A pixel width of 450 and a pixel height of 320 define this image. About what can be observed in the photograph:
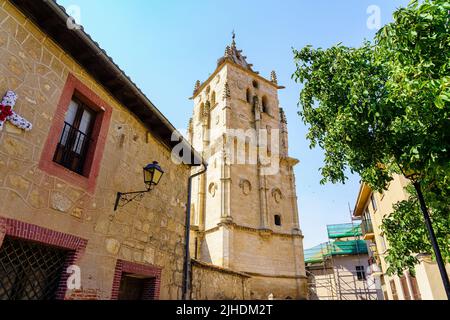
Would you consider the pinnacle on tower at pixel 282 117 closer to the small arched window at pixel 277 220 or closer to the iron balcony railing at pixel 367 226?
the small arched window at pixel 277 220

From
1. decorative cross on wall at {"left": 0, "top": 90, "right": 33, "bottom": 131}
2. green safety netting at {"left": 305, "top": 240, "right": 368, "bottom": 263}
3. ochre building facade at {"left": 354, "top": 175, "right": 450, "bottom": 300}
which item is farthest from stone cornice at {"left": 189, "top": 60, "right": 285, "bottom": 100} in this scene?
decorative cross on wall at {"left": 0, "top": 90, "right": 33, "bottom": 131}

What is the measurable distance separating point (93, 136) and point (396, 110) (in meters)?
5.43

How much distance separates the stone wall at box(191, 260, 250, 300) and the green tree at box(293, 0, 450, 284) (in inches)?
194

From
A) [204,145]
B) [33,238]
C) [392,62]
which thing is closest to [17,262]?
[33,238]

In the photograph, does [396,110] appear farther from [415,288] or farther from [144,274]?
[415,288]

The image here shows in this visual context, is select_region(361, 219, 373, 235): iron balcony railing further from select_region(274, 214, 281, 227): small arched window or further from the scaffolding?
the scaffolding

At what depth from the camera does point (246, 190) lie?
22.7 m

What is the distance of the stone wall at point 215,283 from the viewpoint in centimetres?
856

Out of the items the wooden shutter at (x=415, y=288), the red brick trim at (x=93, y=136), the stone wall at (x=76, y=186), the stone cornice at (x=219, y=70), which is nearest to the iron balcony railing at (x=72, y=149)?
the red brick trim at (x=93, y=136)

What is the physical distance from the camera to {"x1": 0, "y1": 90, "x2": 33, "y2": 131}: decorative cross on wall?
3.98 m

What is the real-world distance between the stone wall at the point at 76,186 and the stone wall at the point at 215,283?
4.84 ft

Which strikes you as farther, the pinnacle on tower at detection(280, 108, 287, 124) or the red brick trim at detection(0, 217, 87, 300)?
the pinnacle on tower at detection(280, 108, 287, 124)
